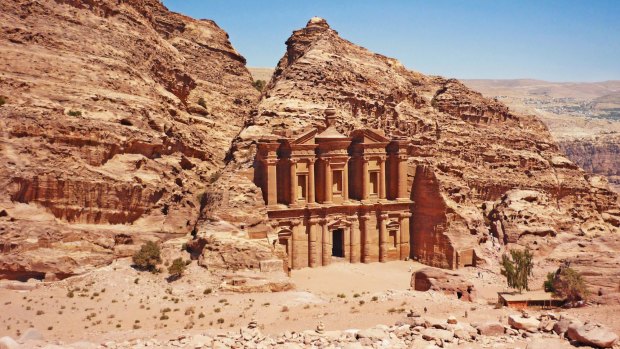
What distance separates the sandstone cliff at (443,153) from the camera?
38.2m

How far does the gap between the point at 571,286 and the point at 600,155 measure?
347 ft

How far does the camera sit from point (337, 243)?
40.5m

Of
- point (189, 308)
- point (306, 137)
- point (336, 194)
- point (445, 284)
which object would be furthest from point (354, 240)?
point (189, 308)

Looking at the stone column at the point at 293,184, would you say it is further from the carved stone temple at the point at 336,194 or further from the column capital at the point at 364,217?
the column capital at the point at 364,217

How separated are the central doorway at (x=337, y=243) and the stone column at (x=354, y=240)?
90 centimetres

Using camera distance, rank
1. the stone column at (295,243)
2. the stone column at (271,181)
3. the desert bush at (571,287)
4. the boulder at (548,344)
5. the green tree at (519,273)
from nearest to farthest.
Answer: the boulder at (548,344)
the desert bush at (571,287)
the green tree at (519,273)
the stone column at (271,181)
the stone column at (295,243)

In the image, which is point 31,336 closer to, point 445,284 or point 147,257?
point 147,257

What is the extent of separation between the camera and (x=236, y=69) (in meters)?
62.3

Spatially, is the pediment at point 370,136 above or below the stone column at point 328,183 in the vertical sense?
above

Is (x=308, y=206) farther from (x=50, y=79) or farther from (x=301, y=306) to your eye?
(x=50, y=79)

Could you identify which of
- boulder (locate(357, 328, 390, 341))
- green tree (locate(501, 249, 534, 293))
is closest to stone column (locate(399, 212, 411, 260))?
green tree (locate(501, 249, 534, 293))

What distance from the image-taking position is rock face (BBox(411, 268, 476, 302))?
25.8m

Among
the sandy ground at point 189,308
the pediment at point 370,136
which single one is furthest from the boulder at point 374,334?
the pediment at point 370,136

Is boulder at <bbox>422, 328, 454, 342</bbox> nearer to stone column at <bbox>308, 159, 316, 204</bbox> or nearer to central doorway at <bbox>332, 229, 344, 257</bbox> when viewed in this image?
stone column at <bbox>308, 159, 316, 204</bbox>
